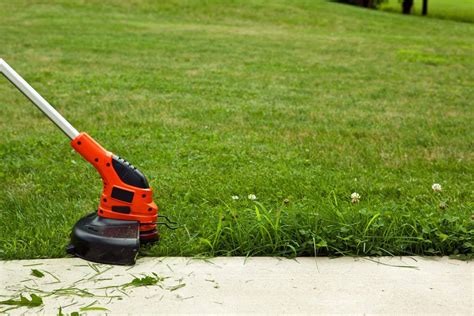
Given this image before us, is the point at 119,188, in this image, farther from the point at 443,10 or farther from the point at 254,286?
the point at 443,10

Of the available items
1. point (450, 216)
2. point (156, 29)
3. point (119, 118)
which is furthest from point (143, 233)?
point (156, 29)

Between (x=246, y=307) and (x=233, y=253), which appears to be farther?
(x=233, y=253)

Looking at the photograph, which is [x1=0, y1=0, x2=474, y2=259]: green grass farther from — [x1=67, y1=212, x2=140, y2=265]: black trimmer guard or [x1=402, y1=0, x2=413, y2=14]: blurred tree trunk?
[x1=402, y1=0, x2=413, y2=14]: blurred tree trunk

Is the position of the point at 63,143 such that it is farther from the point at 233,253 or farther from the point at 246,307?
the point at 246,307

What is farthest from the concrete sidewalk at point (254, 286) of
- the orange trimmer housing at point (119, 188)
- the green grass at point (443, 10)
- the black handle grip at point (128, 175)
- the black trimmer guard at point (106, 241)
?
the green grass at point (443, 10)

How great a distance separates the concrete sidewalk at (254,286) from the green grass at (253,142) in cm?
12

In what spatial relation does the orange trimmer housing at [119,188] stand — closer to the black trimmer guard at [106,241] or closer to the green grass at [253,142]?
the black trimmer guard at [106,241]

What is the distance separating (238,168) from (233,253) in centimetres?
153

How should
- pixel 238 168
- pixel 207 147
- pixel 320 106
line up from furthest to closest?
pixel 320 106
pixel 207 147
pixel 238 168

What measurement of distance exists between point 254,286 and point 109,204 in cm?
74

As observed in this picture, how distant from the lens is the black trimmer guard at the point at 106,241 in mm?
2734

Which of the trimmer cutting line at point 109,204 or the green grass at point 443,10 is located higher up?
the green grass at point 443,10

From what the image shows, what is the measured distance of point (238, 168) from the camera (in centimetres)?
437

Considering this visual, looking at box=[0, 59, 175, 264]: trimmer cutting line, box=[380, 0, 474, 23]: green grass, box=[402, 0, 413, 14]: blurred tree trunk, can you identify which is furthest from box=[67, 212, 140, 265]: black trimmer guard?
box=[402, 0, 413, 14]: blurred tree trunk
